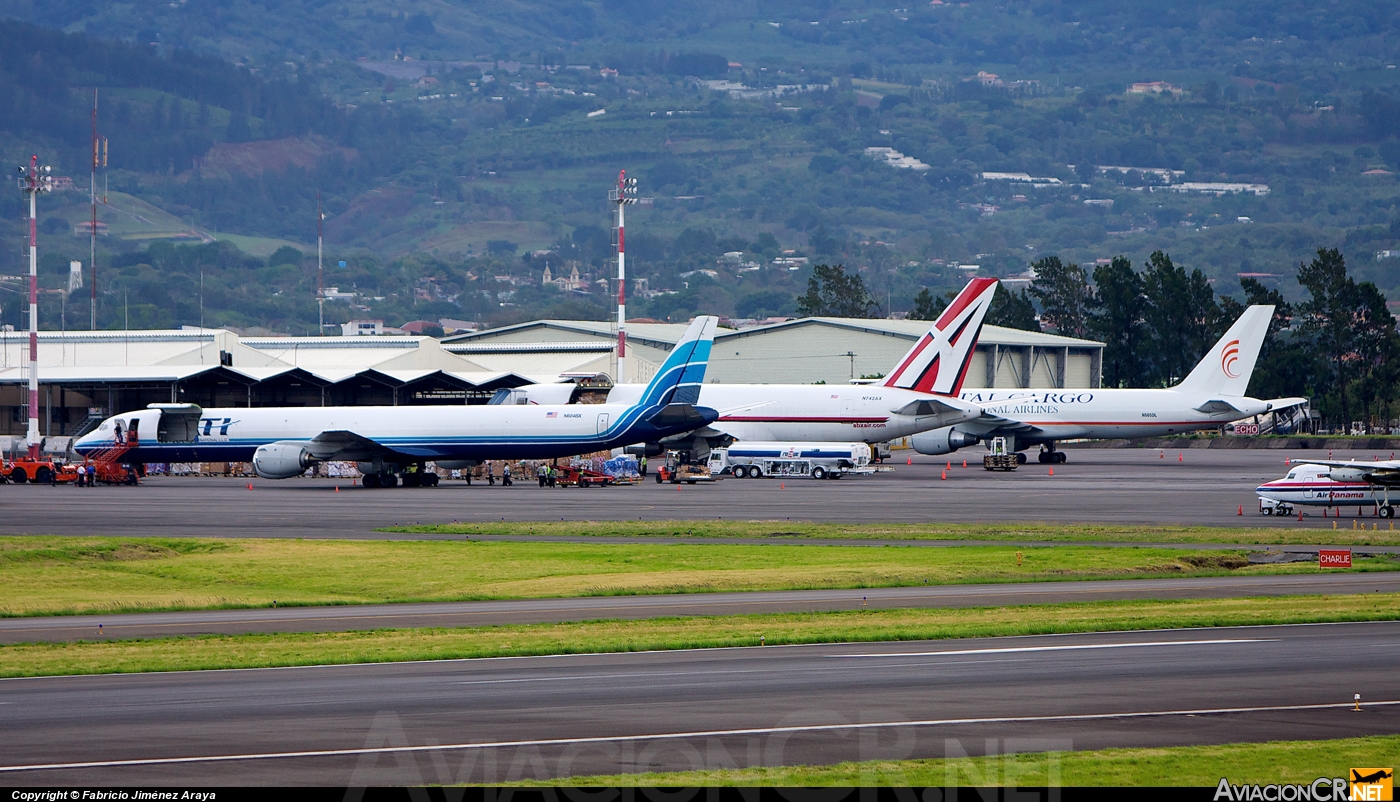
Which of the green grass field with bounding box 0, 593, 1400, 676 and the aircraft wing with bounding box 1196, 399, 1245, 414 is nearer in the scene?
the green grass field with bounding box 0, 593, 1400, 676

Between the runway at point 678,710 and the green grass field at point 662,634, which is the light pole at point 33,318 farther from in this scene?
the runway at point 678,710

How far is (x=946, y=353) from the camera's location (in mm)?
70938

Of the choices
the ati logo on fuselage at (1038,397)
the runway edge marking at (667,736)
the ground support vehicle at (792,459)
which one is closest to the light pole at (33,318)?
the ground support vehicle at (792,459)

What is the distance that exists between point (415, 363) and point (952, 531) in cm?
6772

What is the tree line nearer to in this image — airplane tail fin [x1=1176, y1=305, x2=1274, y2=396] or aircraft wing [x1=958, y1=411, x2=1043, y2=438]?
airplane tail fin [x1=1176, y1=305, x2=1274, y2=396]

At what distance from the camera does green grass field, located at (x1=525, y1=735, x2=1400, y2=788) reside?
1292cm

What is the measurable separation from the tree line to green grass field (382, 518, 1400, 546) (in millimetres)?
83885

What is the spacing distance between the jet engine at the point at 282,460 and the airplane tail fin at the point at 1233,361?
44461mm

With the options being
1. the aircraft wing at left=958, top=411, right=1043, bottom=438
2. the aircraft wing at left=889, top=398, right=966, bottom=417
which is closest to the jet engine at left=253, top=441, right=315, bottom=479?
the aircraft wing at left=889, top=398, right=966, bottom=417

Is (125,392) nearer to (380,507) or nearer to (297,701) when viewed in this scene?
(380,507)

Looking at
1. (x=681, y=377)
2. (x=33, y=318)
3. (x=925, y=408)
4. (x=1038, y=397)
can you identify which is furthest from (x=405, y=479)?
(x=1038, y=397)

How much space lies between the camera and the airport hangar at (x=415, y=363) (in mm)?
86250

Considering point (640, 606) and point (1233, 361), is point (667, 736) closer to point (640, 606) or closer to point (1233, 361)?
point (640, 606)

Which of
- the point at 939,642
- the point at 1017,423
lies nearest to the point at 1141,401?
the point at 1017,423
